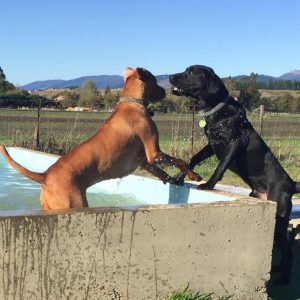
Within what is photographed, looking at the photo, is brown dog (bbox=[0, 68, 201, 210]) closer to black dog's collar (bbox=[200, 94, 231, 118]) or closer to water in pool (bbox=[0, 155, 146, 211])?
black dog's collar (bbox=[200, 94, 231, 118])

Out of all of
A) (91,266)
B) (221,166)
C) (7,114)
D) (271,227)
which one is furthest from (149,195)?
(7,114)

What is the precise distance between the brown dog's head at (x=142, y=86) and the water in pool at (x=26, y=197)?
6.13 feet

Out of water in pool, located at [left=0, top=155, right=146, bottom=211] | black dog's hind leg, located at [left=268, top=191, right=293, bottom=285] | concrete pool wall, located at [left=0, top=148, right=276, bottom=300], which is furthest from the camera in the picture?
→ water in pool, located at [left=0, top=155, right=146, bottom=211]

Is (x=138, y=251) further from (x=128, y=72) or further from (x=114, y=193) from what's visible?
(x=114, y=193)

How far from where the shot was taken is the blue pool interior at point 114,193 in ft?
17.3

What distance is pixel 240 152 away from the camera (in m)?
5.02

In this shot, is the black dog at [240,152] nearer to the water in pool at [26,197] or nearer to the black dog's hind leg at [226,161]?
the black dog's hind leg at [226,161]

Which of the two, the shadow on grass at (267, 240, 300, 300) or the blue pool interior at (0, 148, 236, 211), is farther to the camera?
the blue pool interior at (0, 148, 236, 211)

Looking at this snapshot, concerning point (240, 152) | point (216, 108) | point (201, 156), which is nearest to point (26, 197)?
point (201, 156)

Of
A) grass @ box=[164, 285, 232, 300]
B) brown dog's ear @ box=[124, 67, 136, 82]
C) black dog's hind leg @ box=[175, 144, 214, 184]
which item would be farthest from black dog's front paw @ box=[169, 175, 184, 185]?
grass @ box=[164, 285, 232, 300]

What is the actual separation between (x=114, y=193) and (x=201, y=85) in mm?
2358

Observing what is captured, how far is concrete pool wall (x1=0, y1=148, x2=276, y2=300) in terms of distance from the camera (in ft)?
10.6

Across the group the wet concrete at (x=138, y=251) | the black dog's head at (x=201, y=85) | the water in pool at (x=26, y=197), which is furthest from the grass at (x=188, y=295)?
the water in pool at (x=26, y=197)

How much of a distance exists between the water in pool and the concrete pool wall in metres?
2.46
